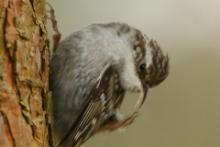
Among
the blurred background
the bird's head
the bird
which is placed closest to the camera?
the bird

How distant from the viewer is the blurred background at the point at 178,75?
10.4 feet

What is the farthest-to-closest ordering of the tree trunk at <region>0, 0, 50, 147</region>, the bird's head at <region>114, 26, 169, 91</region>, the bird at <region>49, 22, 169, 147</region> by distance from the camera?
the bird's head at <region>114, 26, 169, 91</region>
the bird at <region>49, 22, 169, 147</region>
the tree trunk at <region>0, 0, 50, 147</region>

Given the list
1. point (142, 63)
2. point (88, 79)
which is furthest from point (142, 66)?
point (88, 79)

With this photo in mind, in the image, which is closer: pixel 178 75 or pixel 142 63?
pixel 142 63

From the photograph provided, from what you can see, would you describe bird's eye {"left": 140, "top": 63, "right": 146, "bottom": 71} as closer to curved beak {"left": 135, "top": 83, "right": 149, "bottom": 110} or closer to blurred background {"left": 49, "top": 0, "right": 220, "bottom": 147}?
curved beak {"left": 135, "top": 83, "right": 149, "bottom": 110}

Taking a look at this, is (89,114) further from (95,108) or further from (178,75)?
(178,75)

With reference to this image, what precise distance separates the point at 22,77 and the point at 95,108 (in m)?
0.33

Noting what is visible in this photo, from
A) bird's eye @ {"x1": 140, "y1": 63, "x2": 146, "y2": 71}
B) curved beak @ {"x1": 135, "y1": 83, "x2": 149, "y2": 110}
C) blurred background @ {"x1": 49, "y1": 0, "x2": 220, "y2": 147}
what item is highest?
bird's eye @ {"x1": 140, "y1": 63, "x2": 146, "y2": 71}

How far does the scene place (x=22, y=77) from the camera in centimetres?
209

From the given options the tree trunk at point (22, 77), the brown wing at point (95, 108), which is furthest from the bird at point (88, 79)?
the tree trunk at point (22, 77)

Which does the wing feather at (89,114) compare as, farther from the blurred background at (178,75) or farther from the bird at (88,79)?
the blurred background at (178,75)

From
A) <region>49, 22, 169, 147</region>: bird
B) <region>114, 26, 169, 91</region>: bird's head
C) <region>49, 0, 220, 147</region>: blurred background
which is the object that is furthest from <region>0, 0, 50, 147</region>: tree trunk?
<region>49, 0, 220, 147</region>: blurred background

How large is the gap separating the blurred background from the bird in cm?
67

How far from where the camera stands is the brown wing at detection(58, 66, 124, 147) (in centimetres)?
234
